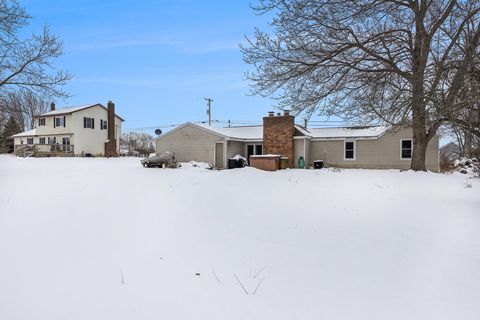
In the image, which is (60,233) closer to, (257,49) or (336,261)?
(336,261)

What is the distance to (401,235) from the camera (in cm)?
463

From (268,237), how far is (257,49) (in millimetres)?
6134

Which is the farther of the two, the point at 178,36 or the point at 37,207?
the point at 178,36

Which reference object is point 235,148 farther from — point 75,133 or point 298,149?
point 75,133

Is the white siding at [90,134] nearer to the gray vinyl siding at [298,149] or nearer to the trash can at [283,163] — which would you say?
the gray vinyl siding at [298,149]

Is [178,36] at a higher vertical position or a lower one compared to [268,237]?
higher

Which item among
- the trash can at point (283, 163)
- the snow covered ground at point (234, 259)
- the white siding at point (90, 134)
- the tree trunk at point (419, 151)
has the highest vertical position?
the white siding at point (90, 134)

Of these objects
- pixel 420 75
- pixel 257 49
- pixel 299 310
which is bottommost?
pixel 299 310

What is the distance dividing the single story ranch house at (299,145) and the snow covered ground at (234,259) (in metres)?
14.8

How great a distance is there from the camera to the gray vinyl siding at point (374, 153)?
20.5m

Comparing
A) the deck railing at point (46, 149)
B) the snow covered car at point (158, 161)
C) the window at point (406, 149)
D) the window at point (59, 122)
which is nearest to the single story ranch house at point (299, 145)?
the window at point (406, 149)

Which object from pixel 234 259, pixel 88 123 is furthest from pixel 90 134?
pixel 234 259

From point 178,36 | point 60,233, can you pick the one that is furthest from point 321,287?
point 178,36

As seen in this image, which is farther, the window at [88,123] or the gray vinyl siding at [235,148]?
the window at [88,123]
